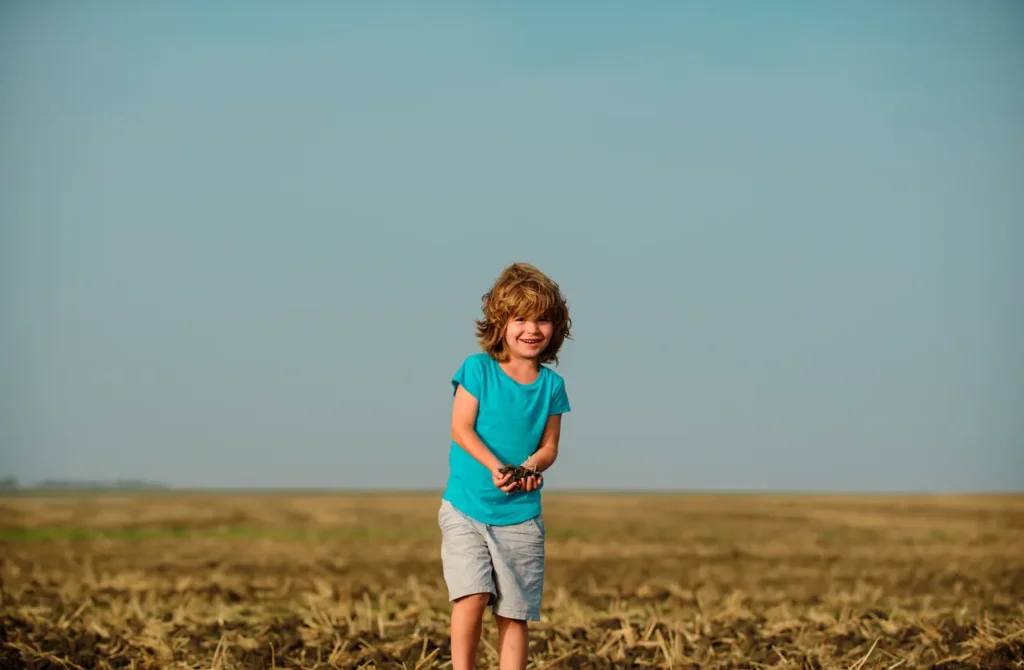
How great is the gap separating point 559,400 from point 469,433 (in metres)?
0.48

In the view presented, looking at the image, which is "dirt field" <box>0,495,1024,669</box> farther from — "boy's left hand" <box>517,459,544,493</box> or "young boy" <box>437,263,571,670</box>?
"boy's left hand" <box>517,459,544,493</box>

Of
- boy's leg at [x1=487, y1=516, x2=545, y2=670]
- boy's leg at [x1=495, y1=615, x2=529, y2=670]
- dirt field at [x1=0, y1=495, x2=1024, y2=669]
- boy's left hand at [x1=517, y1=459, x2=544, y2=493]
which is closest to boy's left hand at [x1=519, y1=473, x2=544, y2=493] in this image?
boy's left hand at [x1=517, y1=459, x2=544, y2=493]

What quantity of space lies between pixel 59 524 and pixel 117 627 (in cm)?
1500

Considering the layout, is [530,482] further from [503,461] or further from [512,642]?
[512,642]

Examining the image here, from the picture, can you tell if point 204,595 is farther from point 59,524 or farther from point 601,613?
point 59,524

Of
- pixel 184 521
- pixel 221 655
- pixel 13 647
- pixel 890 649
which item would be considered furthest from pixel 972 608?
pixel 184 521

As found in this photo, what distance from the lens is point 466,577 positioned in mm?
5789

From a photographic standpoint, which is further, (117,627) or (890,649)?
(117,627)

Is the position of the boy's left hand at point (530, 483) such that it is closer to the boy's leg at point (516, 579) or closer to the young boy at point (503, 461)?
the young boy at point (503, 461)

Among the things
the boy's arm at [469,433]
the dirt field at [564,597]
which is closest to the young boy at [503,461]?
the boy's arm at [469,433]

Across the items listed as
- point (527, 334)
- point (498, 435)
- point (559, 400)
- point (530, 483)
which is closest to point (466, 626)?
point (530, 483)

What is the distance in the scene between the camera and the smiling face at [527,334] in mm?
5879

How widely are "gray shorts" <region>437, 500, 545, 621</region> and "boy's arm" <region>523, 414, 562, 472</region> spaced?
275mm

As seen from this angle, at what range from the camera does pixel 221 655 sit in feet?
25.2
